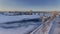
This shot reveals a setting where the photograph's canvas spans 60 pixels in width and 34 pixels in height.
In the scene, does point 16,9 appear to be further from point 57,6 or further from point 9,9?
point 57,6

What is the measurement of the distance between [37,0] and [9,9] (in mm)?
486

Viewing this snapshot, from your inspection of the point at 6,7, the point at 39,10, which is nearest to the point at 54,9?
the point at 39,10

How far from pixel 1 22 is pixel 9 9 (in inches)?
27.5

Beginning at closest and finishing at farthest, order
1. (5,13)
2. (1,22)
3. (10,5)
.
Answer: (5,13), (10,5), (1,22)

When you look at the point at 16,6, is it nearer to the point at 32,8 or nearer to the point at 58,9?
the point at 32,8

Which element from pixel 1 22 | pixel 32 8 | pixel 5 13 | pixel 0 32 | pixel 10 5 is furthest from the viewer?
pixel 1 22

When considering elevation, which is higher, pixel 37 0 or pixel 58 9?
pixel 37 0

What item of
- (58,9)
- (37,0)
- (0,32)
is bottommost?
(0,32)

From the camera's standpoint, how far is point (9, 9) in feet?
6.03

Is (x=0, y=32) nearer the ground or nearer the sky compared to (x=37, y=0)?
nearer the ground

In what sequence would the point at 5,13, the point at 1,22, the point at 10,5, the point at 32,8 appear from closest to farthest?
1. the point at 5,13
2. the point at 10,5
3. the point at 32,8
4. the point at 1,22

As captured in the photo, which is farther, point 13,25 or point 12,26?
point 13,25

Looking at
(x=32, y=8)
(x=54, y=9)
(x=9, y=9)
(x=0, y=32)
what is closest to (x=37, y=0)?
(x=32, y=8)

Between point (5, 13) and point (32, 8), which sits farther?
point (32, 8)
